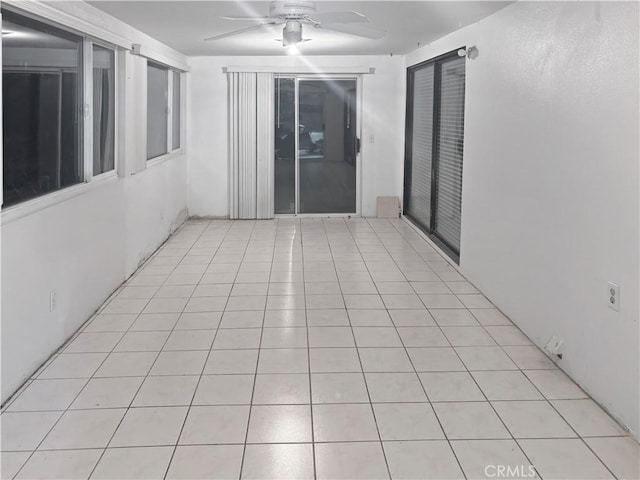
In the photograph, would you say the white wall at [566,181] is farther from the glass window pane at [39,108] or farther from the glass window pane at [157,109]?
the glass window pane at [157,109]

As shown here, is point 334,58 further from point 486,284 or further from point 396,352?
point 396,352

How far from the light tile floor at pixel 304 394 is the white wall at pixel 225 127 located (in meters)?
3.40

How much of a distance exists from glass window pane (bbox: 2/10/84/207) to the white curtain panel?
13.2 feet

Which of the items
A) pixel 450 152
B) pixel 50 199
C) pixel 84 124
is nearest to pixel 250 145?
pixel 450 152

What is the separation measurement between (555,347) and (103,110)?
362cm

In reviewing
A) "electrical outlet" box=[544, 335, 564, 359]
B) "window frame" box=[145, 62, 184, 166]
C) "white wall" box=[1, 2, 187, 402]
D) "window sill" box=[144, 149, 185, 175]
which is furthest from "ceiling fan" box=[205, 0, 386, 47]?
"window frame" box=[145, 62, 184, 166]

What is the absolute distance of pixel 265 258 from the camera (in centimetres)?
634

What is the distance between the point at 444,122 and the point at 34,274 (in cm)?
434

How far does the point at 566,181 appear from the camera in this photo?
3490 mm

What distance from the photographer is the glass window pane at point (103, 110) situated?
187 inches

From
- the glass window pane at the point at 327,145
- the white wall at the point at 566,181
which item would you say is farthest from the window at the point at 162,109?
the white wall at the point at 566,181

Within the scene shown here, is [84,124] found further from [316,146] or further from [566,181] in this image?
[316,146]

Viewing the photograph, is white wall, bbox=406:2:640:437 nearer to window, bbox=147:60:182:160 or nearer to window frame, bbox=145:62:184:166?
window, bbox=147:60:182:160

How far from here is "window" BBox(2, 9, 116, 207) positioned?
331 centimetres
